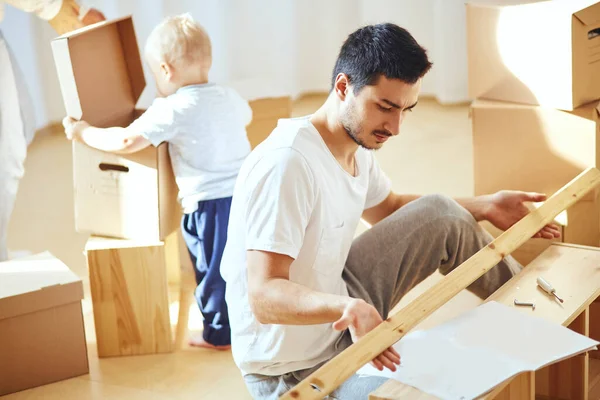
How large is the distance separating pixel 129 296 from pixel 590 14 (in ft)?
4.23

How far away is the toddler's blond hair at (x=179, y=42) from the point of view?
2230 millimetres

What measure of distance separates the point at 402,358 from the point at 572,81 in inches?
39.9

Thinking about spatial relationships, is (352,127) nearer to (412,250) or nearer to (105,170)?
(412,250)

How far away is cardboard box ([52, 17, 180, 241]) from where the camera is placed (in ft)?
7.20

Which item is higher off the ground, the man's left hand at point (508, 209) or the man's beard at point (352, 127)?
the man's beard at point (352, 127)

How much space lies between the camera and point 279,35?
4230 millimetres

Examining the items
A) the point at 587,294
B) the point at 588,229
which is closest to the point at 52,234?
the point at 588,229

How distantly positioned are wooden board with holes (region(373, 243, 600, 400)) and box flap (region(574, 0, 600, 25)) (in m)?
0.56

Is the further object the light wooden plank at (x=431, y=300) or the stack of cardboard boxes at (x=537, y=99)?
the stack of cardboard boxes at (x=537, y=99)

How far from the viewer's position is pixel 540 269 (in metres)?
1.73

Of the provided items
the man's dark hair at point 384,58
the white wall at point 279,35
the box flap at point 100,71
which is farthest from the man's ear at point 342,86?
the white wall at point 279,35

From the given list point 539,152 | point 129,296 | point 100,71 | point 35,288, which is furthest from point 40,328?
point 539,152

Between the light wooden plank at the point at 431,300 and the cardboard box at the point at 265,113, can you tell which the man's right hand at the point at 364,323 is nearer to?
the light wooden plank at the point at 431,300

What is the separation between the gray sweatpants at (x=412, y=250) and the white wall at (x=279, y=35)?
2.28 metres
